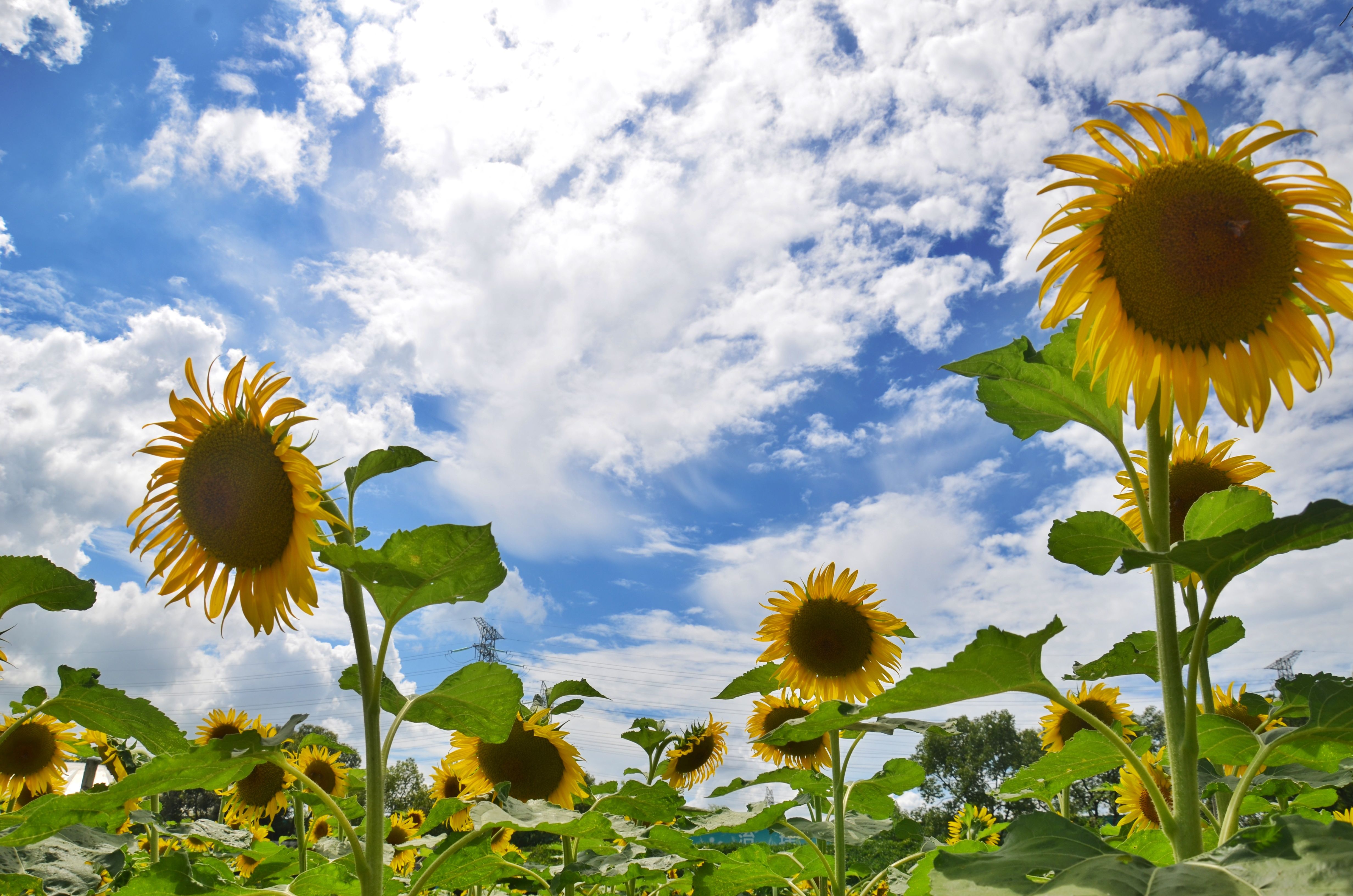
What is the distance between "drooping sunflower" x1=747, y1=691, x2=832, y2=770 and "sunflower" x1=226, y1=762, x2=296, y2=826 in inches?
161

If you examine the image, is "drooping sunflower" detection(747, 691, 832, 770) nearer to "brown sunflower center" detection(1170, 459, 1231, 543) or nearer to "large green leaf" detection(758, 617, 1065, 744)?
"brown sunflower center" detection(1170, 459, 1231, 543)

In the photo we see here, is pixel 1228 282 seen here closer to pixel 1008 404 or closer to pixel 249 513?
pixel 1008 404

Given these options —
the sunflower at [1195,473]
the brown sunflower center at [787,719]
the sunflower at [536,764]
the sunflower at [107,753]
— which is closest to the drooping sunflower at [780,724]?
the brown sunflower center at [787,719]

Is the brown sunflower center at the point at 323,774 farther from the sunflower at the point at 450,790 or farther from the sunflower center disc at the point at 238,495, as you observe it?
the sunflower center disc at the point at 238,495

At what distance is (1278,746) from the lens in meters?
1.81

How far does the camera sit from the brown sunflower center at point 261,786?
7.14 m

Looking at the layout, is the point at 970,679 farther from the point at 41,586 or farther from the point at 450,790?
the point at 450,790

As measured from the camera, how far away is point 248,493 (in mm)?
2744

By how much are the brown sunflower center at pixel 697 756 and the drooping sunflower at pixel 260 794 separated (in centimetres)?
338

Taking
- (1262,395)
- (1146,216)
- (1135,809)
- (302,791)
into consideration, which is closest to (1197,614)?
(1262,395)

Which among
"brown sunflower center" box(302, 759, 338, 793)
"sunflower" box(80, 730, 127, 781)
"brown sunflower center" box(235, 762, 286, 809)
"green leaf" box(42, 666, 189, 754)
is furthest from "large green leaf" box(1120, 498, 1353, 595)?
"brown sunflower center" box(302, 759, 338, 793)

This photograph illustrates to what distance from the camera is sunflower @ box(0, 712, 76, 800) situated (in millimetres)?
6250

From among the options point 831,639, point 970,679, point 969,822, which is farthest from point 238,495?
point 969,822

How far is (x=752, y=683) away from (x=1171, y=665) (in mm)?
2635
